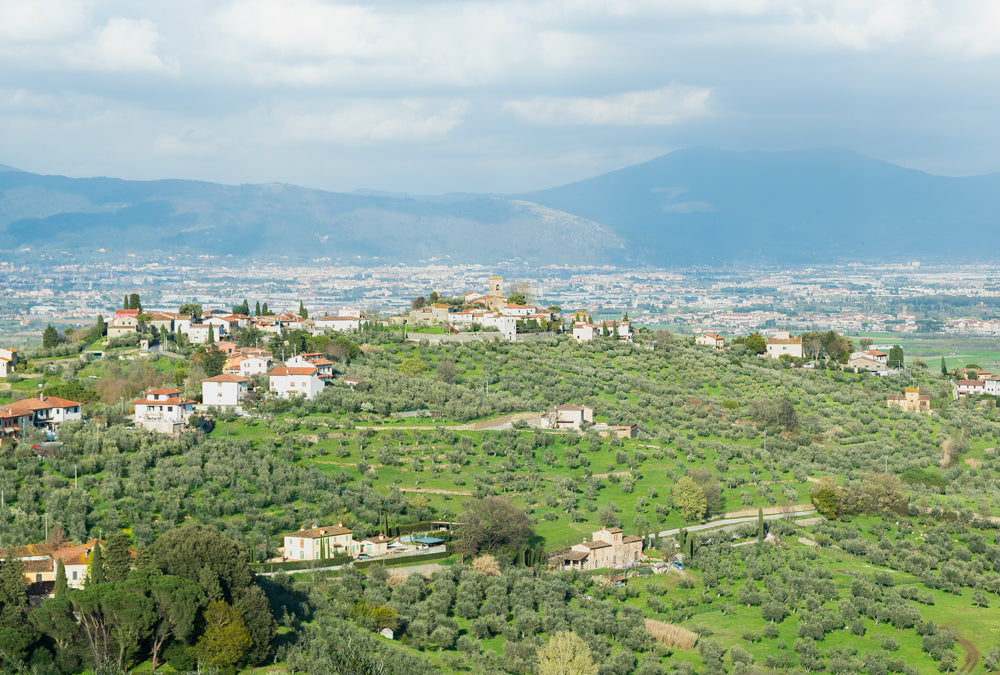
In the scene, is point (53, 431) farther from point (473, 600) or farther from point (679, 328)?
point (679, 328)

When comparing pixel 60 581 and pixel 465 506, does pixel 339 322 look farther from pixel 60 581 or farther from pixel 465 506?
pixel 60 581

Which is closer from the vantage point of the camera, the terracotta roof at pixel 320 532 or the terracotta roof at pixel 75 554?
the terracotta roof at pixel 75 554

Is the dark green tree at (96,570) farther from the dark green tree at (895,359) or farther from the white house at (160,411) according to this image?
the dark green tree at (895,359)

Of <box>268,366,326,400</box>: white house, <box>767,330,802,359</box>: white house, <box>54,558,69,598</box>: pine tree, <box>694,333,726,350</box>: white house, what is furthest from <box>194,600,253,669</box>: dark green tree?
<box>694,333,726,350</box>: white house

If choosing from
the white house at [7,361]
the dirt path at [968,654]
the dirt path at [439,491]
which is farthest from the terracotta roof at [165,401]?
the dirt path at [968,654]

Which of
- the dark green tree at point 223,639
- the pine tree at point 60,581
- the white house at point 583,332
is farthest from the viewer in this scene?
the white house at point 583,332

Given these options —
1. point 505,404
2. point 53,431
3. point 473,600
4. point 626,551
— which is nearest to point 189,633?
point 473,600

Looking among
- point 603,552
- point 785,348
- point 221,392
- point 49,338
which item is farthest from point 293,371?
point 785,348
